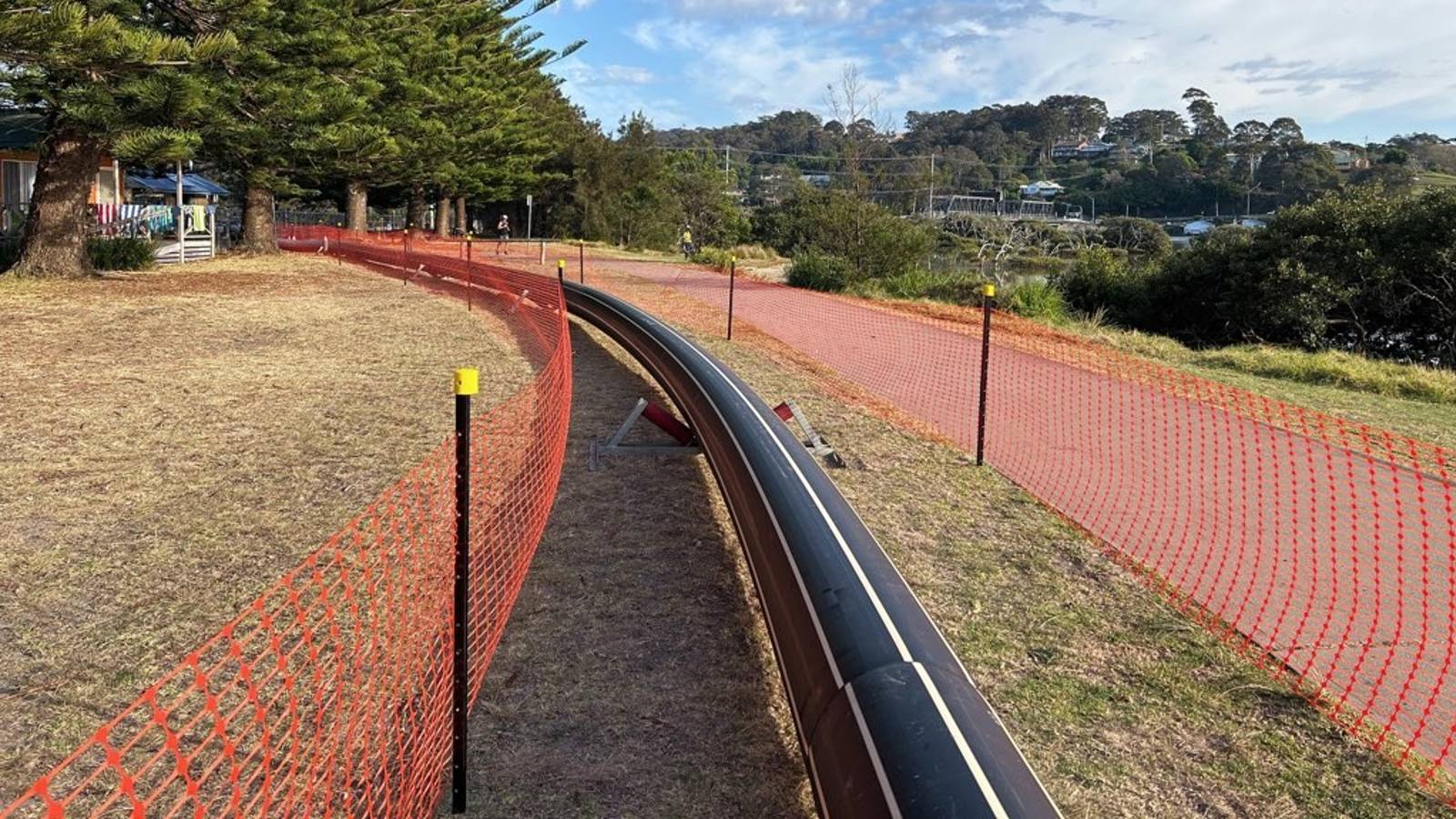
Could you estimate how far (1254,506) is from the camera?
21.2ft

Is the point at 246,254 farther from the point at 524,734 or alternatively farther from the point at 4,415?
the point at 524,734

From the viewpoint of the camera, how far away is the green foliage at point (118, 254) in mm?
19656

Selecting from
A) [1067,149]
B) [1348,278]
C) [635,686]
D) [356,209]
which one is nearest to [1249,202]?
[356,209]

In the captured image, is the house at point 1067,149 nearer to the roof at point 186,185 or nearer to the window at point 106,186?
the roof at point 186,185

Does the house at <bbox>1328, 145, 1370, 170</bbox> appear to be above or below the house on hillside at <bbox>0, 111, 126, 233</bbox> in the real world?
above

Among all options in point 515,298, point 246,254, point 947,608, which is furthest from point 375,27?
point 947,608

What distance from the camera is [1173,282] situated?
2102 centimetres

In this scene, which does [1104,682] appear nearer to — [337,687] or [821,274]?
[337,687]

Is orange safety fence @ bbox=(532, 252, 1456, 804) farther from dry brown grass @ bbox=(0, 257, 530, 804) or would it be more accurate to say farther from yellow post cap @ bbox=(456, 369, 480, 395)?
dry brown grass @ bbox=(0, 257, 530, 804)

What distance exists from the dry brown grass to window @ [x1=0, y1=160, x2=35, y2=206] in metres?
13.0

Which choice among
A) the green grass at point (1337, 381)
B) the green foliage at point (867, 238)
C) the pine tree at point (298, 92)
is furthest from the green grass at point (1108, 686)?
the green foliage at point (867, 238)

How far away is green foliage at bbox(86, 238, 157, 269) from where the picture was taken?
1966cm

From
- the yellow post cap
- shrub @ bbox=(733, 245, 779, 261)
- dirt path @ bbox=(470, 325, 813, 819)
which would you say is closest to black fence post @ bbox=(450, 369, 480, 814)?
the yellow post cap

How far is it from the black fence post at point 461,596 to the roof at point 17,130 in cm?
2366
